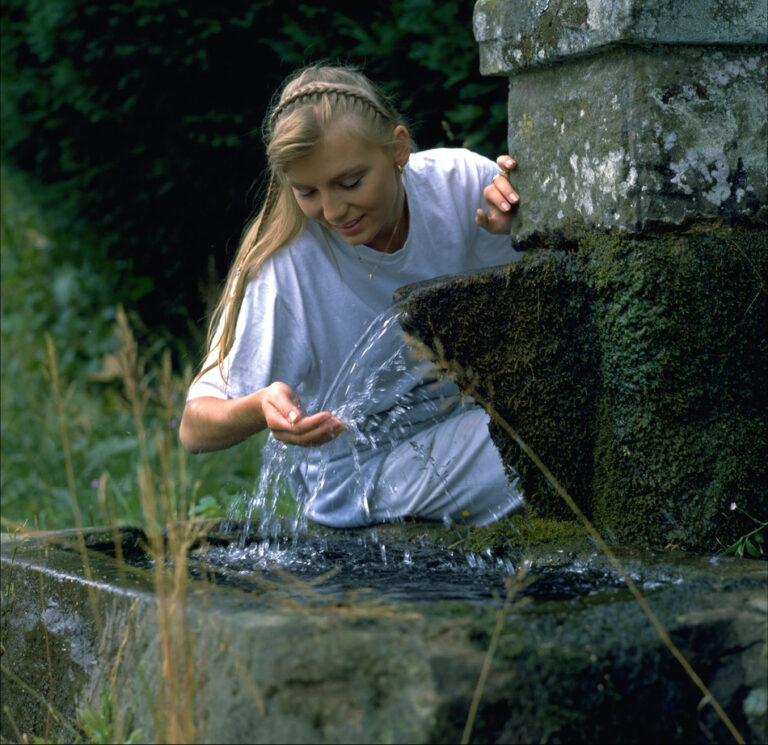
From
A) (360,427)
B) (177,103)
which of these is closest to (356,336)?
(360,427)

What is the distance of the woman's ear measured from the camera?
285 cm

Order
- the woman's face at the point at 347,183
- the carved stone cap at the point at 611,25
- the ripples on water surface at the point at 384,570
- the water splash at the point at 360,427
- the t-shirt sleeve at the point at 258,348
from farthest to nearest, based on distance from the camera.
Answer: the water splash at the point at 360,427 → the t-shirt sleeve at the point at 258,348 → the woman's face at the point at 347,183 → the carved stone cap at the point at 611,25 → the ripples on water surface at the point at 384,570

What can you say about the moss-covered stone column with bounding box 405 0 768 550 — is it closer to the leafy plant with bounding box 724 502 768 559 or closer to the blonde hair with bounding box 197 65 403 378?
the leafy plant with bounding box 724 502 768 559

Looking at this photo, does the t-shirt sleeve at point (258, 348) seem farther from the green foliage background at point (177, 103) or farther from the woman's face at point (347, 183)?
the green foliage background at point (177, 103)

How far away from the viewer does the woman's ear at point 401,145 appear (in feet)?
9.34

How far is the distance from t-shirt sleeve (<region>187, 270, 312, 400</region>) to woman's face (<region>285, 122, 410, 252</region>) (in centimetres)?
25

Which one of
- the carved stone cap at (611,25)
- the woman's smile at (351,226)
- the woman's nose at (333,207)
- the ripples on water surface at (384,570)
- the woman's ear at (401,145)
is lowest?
the ripples on water surface at (384,570)

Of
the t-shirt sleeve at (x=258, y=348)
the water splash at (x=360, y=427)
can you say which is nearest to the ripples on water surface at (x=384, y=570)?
the water splash at (x=360, y=427)

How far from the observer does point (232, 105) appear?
5082 millimetres

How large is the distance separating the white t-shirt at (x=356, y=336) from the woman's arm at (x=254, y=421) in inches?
3.4

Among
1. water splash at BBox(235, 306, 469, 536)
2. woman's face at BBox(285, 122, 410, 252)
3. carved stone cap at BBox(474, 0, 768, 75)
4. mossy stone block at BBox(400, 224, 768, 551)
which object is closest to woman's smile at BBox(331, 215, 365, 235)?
woman's face at BBox(285, 122, 410, 252)

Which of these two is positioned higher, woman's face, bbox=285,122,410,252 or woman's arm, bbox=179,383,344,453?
woman's face, bbox=285,122,410,252

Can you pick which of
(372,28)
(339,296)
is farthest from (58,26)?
(339,296)

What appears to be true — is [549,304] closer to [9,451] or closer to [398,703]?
[398,703]
